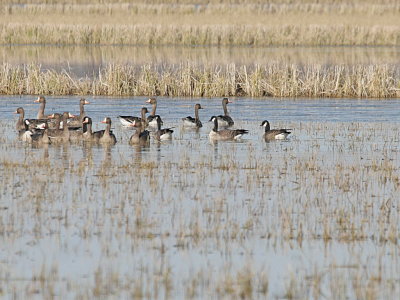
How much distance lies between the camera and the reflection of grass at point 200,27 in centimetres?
5147

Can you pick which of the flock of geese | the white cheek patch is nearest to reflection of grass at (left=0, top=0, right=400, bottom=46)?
the flock of geese

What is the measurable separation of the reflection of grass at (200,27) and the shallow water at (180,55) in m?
0.79

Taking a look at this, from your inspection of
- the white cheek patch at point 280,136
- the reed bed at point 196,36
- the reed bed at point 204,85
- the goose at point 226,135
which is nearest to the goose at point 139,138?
the goose at point 226,135

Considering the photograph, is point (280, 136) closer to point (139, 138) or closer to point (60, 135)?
point (139, 138)

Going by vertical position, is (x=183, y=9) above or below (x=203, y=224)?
above

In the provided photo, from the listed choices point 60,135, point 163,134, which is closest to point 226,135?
point 163,134

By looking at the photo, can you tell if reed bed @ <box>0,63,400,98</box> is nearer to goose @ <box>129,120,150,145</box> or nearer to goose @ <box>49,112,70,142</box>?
goose @ <box>49,112,70,142</box>

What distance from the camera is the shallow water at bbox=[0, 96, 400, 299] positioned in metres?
8.84

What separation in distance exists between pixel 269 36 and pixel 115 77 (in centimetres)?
2244

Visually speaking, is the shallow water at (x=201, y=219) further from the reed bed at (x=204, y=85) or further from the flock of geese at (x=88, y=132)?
the reed bed at (x=204, y=85)

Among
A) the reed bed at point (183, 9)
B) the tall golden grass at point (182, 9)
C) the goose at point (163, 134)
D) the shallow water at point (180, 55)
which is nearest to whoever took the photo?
the goose at point (163, 134)

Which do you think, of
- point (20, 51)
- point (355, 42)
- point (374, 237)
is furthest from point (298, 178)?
point (355, 42)

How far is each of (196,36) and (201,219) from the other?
1613 inches

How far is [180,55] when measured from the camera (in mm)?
46062
